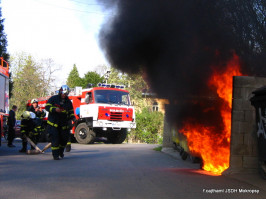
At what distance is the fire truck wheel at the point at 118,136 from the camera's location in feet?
64.8

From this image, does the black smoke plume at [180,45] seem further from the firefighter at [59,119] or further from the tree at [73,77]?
the tree at [73,77]

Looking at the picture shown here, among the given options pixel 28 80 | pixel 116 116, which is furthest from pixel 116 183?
pixel 28 80

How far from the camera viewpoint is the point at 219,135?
26.9 ft

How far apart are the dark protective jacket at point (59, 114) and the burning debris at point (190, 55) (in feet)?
5.88

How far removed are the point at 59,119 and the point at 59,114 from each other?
0.14 meters

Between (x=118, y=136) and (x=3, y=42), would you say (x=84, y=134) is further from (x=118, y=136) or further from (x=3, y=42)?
(x=3, y=42)

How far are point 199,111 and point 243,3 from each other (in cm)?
395

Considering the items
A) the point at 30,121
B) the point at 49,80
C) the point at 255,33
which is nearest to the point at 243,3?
the point at 255,33

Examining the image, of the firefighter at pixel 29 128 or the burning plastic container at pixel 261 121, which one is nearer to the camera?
the burning plastic container at pixel 261 121

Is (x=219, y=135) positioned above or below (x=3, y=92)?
below

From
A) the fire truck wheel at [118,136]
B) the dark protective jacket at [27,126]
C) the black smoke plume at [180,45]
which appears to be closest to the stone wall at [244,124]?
the black smoke plume at [180,45]

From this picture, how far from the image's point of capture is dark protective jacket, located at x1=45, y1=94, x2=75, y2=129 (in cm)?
998

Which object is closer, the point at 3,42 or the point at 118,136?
the point at 118,136

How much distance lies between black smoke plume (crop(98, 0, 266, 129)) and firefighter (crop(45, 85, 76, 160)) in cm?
172
